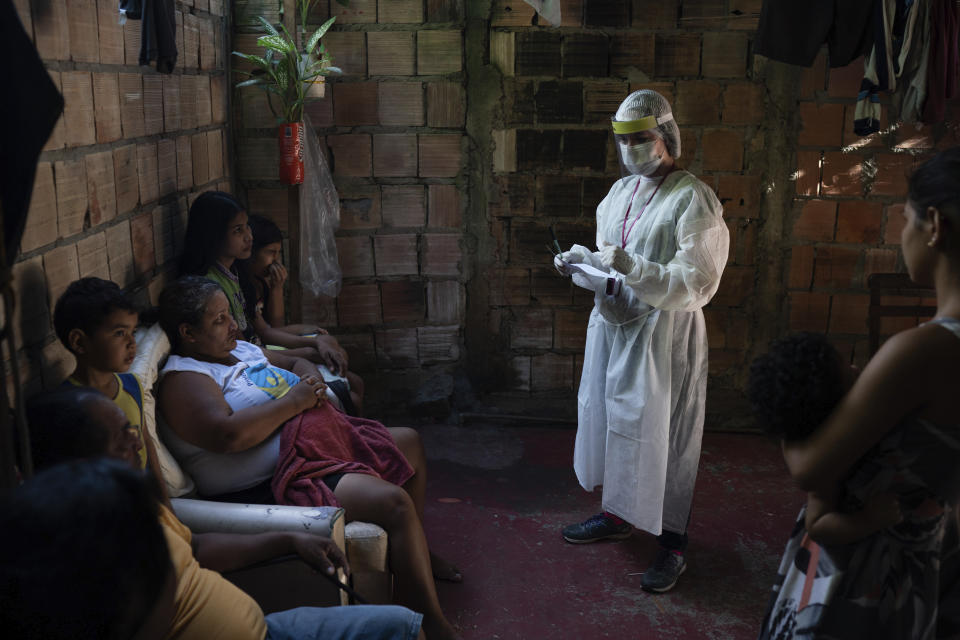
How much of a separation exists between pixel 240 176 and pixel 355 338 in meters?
0.97

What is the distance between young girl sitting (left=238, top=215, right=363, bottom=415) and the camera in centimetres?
335

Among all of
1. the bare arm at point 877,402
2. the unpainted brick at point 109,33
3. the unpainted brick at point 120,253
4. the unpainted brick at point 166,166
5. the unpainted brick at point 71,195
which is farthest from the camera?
the unpainted brick at point 166,166

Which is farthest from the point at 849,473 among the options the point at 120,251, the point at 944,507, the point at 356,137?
the point at 356,137

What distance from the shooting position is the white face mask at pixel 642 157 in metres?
2.84

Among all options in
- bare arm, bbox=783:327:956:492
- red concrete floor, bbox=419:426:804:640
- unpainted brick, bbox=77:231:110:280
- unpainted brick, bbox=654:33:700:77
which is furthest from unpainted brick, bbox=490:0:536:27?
bare arm, bbox=783:327:956:492

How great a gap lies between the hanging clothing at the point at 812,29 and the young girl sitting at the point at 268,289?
7.15 feet

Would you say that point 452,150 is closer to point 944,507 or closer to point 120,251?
point 120,251

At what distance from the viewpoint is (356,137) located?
4.04m

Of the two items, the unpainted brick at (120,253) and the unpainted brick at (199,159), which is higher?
the unpainted brick at (199,159)

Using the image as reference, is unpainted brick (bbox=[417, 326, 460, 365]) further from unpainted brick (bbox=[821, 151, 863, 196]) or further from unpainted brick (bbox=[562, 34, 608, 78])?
unpainted brick (bbox=[821, 151, 863, 196])

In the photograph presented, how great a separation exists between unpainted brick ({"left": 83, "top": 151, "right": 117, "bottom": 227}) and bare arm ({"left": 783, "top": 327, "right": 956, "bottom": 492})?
1.98m

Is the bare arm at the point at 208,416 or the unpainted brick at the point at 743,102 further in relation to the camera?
the unpainted brick at the point at 743,102

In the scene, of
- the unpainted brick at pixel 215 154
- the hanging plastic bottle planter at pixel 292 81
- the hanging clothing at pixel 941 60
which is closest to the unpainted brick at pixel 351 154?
the hanging plastic bottle planter at pixel 292 81

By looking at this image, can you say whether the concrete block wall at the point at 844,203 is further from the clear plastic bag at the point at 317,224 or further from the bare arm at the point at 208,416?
the bare arm at the point at 208,416
